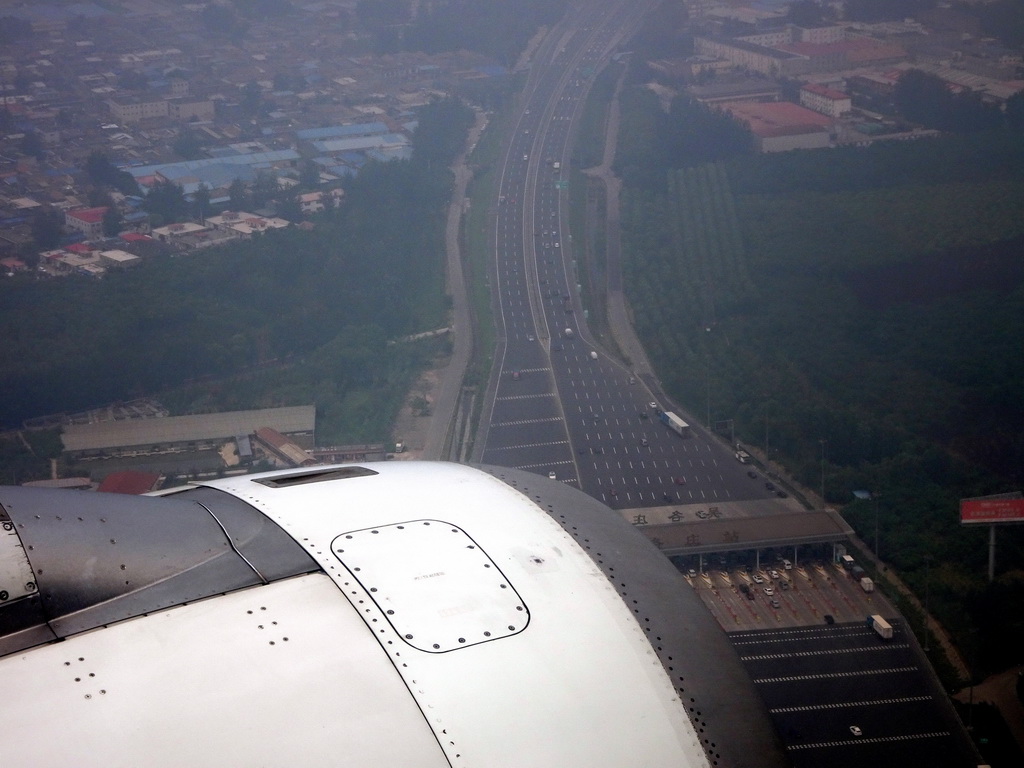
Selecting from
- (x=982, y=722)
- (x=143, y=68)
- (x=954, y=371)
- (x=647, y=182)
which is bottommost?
(x=982, y=722)

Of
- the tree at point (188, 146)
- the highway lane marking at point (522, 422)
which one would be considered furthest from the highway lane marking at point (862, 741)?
the tree at point (188, 146)

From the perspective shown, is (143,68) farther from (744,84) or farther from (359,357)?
(744,84)

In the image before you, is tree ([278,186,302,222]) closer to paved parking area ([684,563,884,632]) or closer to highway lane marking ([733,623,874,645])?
paved parking area ([684,563,884,632])

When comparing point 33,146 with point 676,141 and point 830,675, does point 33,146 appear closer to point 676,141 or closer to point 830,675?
point 676,141

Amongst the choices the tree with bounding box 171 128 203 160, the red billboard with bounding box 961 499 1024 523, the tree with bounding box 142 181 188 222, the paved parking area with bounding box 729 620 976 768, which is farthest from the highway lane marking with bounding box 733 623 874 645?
the tree with bounding box 171 128 203 160

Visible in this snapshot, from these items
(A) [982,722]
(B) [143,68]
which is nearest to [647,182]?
(B) [143,68]

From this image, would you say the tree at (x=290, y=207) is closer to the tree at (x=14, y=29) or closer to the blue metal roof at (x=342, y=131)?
the blue metal roof at (x=342, y=131)
